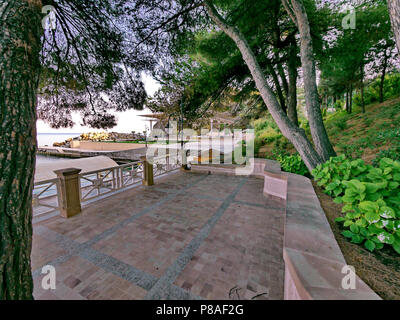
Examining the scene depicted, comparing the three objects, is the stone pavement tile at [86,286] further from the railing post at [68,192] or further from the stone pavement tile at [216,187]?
the stone pavement tile at [216,187]

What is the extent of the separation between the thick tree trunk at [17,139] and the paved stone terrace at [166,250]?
1.26 m

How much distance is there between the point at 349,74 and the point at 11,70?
45.6ft

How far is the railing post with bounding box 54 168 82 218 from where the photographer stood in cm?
383

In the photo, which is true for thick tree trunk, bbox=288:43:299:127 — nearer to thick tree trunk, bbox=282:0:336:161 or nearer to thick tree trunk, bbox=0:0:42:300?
thick tree trunk, bbox=282:0:336:161

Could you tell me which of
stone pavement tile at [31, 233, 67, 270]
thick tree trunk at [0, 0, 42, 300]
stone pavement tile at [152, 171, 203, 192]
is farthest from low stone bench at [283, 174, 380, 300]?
stone pavement tile at [152, 171, 203, 192]

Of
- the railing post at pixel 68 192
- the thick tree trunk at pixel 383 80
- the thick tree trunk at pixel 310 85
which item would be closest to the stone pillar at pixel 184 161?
the railing post at pixel 68 192

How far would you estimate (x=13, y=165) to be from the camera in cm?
104

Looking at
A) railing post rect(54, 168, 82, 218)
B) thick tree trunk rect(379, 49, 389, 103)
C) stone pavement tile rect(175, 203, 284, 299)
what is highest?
thick tree trunk rect(379, 49, 389, 103)

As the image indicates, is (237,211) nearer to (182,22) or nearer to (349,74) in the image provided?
(182,22)

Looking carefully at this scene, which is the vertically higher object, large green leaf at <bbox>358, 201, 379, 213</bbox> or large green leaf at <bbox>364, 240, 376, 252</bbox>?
large green leaf at <bbox>358, 201, 379, 213</bbox>

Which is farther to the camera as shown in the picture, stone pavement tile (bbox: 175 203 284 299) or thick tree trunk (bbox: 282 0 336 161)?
thick tree trunk (bbox: 282 0 336 161)

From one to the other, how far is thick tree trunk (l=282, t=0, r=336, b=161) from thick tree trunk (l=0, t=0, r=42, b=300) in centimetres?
515

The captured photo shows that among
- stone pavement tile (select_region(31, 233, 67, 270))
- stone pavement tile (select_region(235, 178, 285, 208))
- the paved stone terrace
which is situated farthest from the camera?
stone pavement tile (select_region(235, 178, 285, 208))
